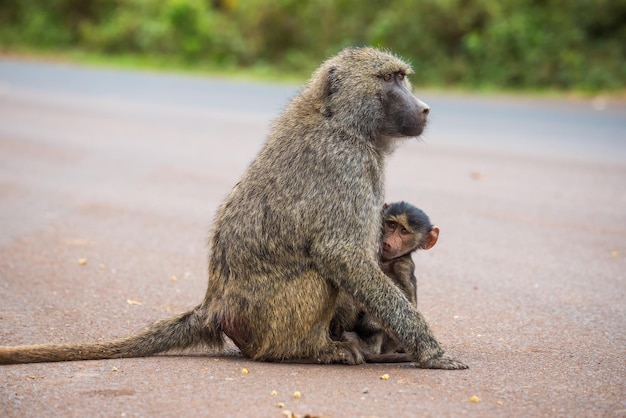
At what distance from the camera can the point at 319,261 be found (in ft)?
17.6

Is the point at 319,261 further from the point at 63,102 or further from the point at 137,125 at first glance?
the point at 63,102

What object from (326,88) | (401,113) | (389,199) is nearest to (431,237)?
(401,113)

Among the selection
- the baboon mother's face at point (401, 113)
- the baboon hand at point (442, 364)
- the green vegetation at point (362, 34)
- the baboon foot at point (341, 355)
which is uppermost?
the green vegetation at point (362, 34)

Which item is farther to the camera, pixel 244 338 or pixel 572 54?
pixel 572 54

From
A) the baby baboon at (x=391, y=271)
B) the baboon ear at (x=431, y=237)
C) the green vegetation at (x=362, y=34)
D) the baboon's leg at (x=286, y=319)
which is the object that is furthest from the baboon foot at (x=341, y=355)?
the green vegetation at (x=362, y=34)

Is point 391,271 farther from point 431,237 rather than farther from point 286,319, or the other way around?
point 286,319

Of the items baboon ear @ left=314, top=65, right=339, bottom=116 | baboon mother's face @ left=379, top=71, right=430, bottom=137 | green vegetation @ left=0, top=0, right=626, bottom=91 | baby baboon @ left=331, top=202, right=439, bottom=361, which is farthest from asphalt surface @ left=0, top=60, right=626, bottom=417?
green vegetation @ left=0, top=0, right=626, bottom=91

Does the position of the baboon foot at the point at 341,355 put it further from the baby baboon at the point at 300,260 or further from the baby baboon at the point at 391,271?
the baby baboon at the point at 391,271

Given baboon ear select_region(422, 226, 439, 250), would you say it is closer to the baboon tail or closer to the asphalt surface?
the asphalt surface

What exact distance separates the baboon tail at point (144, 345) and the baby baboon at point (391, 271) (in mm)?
747

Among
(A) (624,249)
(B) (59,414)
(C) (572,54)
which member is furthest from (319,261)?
(C) (572,54)

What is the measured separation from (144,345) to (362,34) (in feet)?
66.6

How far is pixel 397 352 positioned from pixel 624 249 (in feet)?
12.3

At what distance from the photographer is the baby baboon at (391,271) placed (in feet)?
18.9
